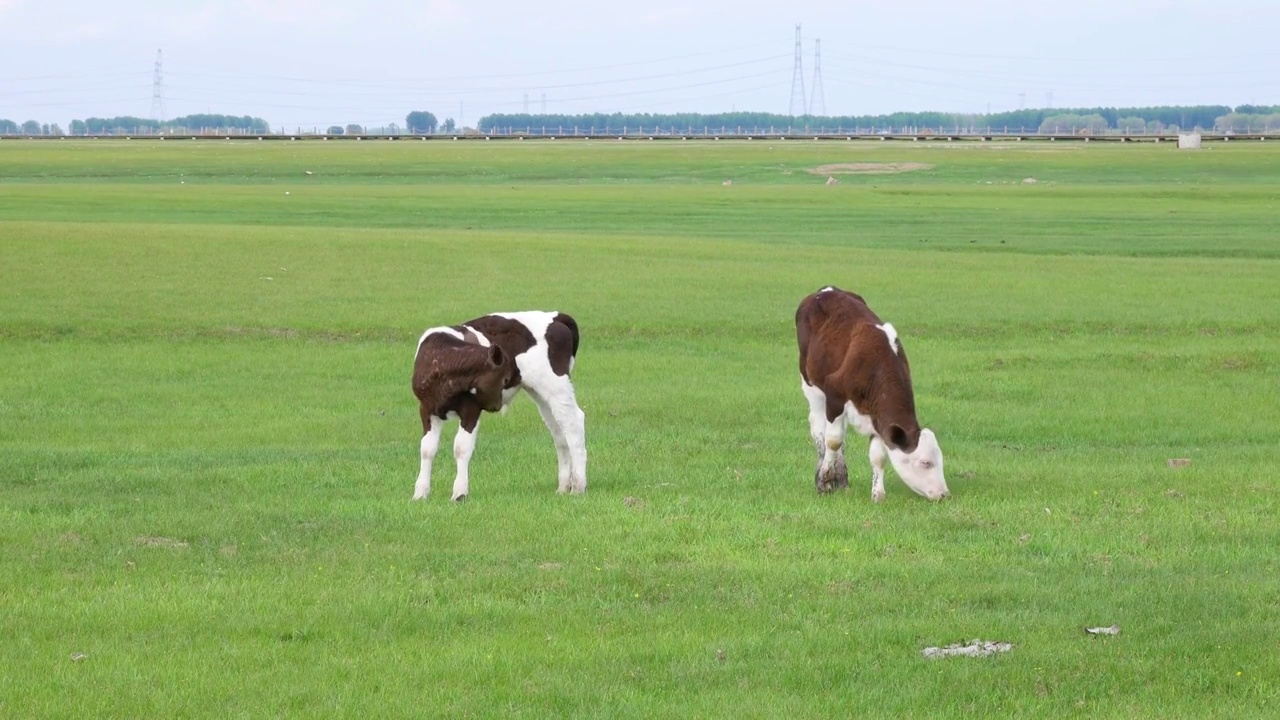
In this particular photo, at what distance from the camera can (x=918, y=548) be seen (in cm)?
1135

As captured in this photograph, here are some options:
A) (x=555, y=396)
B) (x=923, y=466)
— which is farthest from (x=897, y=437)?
(x=555, y=396)

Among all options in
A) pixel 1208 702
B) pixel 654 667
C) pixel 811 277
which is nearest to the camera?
pixel 1208 702

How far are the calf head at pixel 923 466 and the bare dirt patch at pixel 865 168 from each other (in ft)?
266

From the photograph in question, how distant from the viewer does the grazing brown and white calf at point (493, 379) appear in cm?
1309

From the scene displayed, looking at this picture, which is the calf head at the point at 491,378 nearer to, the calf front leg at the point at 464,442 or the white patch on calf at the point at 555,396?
the calf front leg at the point at 464,442

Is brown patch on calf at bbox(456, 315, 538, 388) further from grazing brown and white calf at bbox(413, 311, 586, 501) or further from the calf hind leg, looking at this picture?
the calf hind leg

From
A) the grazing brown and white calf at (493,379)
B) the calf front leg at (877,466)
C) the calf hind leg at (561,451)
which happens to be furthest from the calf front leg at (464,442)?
the calf front leg at (877,466)

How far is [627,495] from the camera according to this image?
538 inches

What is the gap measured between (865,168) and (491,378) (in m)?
86.8

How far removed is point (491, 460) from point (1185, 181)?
79380 mm

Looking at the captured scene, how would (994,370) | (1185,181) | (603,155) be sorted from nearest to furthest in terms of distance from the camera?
(994,370)
(1185,181)
(603,155)

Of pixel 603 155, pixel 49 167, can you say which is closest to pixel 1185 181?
pixel 603 155

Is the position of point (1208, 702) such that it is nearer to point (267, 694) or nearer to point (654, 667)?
point (654, 667)

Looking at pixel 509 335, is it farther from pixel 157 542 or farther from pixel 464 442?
pixel 157 542
